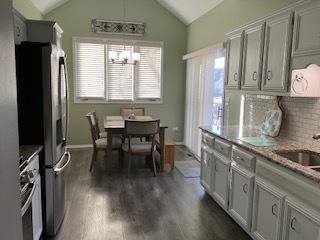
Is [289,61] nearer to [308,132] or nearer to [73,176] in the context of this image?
[308,132]

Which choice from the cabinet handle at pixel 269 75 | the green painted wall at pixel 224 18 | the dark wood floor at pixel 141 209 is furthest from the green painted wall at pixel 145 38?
the cabinet handle at pixel 269 75

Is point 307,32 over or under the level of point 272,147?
over

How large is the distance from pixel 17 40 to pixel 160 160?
9.35ft

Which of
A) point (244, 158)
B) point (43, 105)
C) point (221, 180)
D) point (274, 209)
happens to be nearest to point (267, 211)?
point (274, 209)

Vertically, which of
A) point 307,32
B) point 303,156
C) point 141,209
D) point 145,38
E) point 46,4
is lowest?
point 141,209

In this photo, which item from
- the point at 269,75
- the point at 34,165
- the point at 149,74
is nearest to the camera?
the point at 34,165

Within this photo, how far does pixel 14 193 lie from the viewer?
1.10 metres

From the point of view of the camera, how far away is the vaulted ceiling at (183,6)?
5129mm

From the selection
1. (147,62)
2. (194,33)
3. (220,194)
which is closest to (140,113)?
(147,62)

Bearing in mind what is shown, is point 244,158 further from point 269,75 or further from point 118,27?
point 118,27

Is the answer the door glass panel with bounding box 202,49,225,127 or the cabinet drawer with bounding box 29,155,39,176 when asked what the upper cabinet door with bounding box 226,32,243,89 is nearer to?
the door glass panel with bounding box 202,49,225,127

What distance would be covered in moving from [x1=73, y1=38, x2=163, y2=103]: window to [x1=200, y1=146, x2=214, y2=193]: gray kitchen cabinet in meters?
3.19

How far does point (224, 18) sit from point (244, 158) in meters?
2.87

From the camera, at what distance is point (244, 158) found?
272 cm
